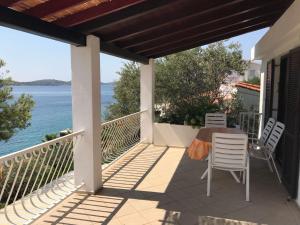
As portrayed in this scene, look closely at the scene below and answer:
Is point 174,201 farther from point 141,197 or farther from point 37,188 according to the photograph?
point 37,188

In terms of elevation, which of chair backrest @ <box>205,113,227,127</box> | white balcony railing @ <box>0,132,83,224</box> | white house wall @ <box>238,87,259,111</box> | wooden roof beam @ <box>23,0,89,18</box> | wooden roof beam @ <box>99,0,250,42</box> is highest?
wooden roof beam @ <box>99,0,250,42</box>

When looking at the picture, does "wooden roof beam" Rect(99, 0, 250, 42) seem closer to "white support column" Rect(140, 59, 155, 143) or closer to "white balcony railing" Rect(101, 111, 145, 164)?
"white balcony railing" Rect(101, 111, 145, 164)

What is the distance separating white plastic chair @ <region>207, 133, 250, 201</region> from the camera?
167 inches

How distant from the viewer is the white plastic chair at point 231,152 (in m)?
4.25

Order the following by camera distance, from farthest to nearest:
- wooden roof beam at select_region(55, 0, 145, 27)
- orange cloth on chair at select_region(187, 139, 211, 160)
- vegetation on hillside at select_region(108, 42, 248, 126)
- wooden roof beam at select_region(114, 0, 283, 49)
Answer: vegetation on hillside at select_region(108, 42, 248, 126)
wooden roof beam at select_region(114, 0, 283, 49)
orange cloth on chair at select_region(187, 139, 211, 160)
wooden roof beam at select_region(55, 0, 145, 27)

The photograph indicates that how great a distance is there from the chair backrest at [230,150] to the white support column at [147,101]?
386 cm

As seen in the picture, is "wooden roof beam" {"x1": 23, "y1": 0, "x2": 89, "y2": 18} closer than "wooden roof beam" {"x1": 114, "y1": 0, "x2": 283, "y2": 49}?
Yes

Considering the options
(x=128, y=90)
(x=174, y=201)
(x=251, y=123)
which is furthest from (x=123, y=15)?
(x=128, y=90)

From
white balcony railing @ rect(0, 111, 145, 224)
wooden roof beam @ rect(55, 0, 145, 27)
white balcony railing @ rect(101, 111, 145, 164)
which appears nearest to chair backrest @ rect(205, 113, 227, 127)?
white balcony railing @ rect(101, 111, 145, 164)

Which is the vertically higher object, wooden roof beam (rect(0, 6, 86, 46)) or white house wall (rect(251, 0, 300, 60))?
white house wall (rect(251, 0, 300, 60))

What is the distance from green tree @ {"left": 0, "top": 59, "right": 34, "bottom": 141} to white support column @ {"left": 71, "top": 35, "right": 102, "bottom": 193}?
5.52 metres

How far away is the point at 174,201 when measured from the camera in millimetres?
4316

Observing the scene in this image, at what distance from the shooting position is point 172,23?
4.94m

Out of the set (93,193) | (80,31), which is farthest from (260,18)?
(93,193)
